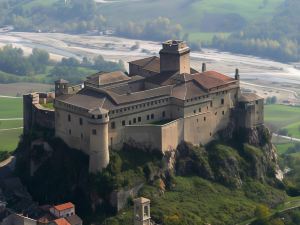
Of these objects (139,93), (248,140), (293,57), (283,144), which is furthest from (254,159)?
(293,57)

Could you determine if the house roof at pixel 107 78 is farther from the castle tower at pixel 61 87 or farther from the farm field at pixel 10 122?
the farm field at pixel 10 122

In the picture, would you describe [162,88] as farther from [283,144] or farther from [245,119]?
[283,144]

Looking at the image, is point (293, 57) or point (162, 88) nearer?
point (162, 88)

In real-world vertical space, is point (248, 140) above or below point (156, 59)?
below

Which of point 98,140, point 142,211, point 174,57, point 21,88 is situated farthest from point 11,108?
point 142,211

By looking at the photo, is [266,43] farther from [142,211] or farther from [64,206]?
[142,211]

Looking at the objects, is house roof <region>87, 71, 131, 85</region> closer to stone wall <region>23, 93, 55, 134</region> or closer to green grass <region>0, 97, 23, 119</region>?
stone wall <region>23, 93, 55, 134</region>
